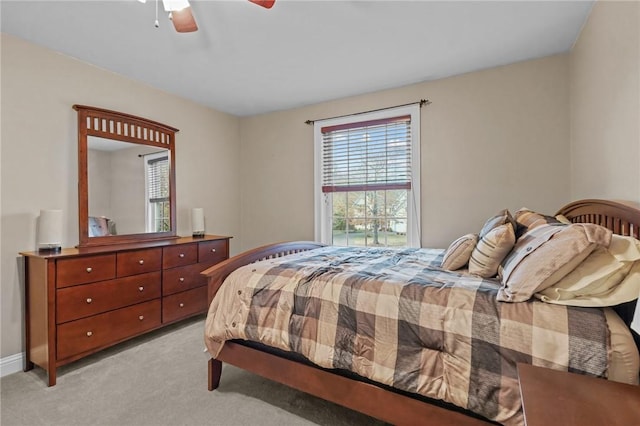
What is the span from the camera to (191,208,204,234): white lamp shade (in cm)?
346

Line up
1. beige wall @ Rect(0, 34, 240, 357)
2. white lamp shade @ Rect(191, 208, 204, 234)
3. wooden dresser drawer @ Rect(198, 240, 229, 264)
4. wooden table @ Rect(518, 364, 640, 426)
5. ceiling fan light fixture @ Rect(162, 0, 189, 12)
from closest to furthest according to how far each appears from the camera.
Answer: wooden table @ Rect(518, 364, 640, 426) → ceiling fan light fixture @ Rect(162, 0, 189, 12) → beige wall @ Rect(0, 34, 240, 357) → wooden dresser drawer @ Rect(198, 240, 229, 264) → white lamp shade @ Rect(191, 208, 204, 234)

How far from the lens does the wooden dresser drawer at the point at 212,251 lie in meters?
3.16

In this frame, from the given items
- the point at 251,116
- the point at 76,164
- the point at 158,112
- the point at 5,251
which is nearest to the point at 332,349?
the point at 5,251

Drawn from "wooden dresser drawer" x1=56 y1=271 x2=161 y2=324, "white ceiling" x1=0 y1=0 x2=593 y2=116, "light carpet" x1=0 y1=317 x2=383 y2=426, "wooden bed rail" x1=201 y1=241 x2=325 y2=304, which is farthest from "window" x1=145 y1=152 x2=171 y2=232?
"wooden bed rail" x1=201 y1=241 x2=325 y2=304

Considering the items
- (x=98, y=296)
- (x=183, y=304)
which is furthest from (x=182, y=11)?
(x=183, y=304)

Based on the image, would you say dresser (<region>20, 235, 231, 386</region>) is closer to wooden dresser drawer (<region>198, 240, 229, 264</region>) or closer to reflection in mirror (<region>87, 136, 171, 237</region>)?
wooden dresser drawer (<region>198, 240, 229, 264</region>)

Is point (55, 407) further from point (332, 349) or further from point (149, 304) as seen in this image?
point (332, 349)

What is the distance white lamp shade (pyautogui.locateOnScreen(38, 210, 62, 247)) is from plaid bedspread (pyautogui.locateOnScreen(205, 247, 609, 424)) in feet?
4.89

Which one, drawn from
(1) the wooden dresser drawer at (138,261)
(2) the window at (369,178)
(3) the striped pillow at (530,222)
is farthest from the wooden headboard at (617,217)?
(1) the wooden dresser drawer at (138,261)

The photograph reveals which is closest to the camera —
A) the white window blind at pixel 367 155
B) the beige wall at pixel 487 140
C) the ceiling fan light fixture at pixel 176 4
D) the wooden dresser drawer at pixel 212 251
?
the ceiling fan light fixture at pixel 176 4

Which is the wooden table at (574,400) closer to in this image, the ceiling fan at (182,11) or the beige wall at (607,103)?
the beige wall at (607,103)

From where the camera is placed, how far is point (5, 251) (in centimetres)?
223

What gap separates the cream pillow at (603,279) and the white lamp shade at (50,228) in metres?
3.13

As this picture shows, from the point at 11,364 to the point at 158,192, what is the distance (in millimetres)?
1775
